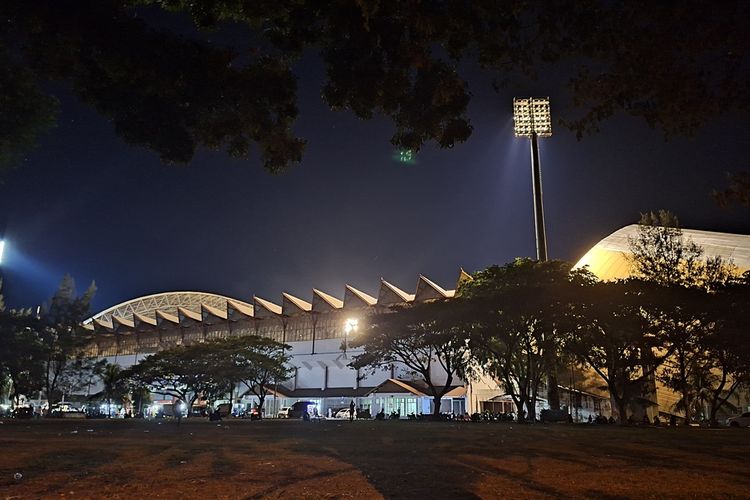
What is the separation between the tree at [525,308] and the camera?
33.6 metres

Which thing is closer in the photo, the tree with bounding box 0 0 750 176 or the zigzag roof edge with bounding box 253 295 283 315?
the tree with bounding box 0 0 750 176

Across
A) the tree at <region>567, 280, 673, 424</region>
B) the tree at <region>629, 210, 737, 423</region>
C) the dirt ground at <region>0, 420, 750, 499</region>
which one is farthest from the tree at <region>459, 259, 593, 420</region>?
the dirt ground at <region>0, 420, 750, 499</region>

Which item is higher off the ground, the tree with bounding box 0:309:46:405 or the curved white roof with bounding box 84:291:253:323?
the curved white roof with bounding box 84:291:253:323

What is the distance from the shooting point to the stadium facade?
187ft

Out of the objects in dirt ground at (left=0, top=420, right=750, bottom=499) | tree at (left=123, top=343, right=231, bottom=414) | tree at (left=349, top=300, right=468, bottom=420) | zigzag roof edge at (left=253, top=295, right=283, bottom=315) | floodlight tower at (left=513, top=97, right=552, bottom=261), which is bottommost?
dirt ground at (left=0, top=420, right=750, bottom=499)

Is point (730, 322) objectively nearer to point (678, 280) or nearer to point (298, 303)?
point (678, 280)

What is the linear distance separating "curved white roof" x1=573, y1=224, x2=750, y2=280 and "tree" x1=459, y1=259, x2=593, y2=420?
26799 millimetres

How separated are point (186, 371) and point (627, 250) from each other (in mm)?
54632

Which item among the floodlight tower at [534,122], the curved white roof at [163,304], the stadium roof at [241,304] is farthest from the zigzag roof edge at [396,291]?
the curved white roof at [163,304]

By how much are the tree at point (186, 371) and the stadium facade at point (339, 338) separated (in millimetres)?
13322

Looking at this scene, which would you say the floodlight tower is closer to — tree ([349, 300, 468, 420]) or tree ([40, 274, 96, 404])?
tree ([349, 300, 468, 420])

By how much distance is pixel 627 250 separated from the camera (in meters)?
70.6

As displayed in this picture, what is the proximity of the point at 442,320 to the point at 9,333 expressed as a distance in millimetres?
43119

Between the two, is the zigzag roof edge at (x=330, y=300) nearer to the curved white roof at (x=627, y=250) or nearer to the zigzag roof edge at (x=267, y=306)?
the zigzag roof edge at (x=267, y=306)
